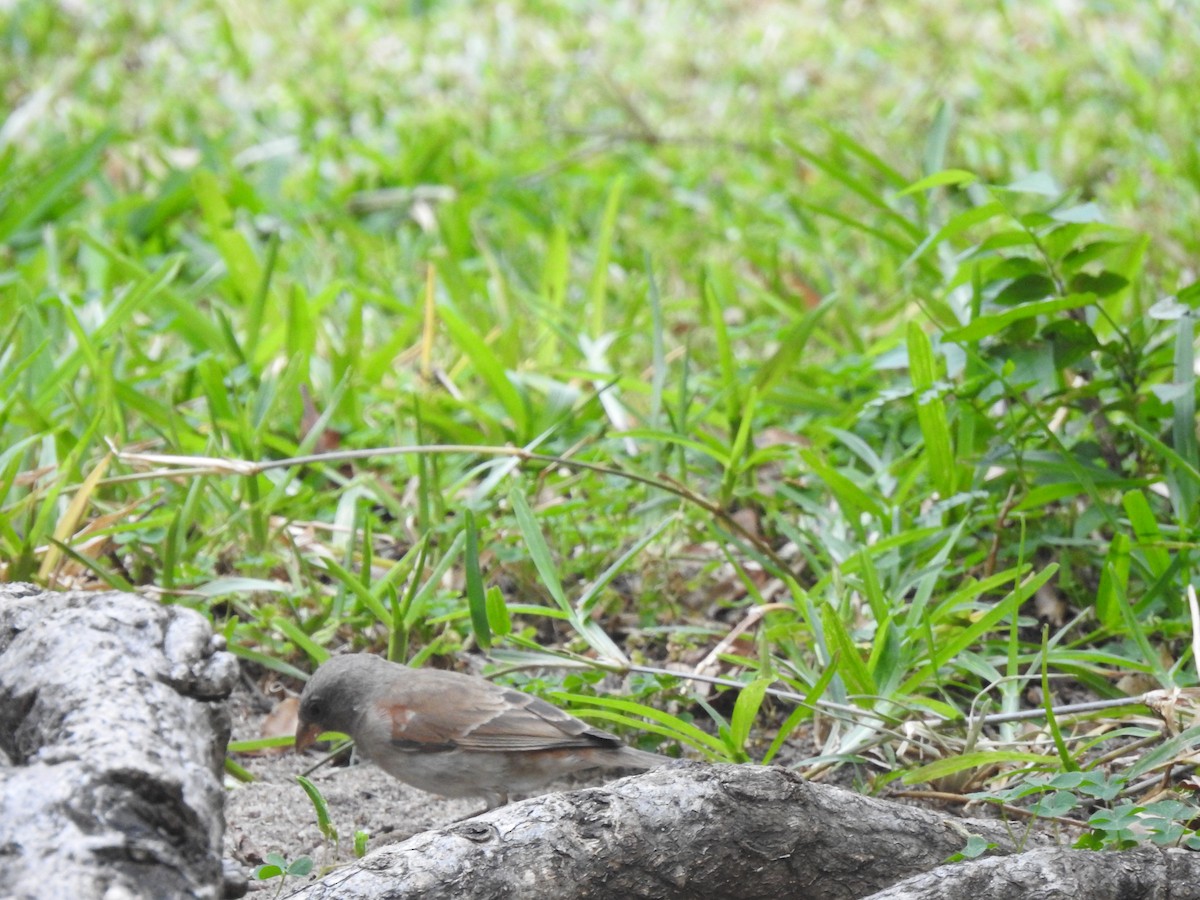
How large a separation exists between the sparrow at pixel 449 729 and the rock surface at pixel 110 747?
3.00ft

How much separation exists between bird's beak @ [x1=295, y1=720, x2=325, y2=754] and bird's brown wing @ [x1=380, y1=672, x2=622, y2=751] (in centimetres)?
18

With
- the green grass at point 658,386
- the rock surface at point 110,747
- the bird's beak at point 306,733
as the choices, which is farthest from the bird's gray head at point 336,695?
the rock surface at point 110,747

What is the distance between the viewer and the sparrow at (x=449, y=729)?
109 inches

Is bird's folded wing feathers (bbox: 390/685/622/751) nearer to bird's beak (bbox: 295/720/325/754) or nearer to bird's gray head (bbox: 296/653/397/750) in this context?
bird's gray head (bbox: 296/653/397/750)

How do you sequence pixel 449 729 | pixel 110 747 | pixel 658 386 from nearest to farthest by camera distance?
pixel 110 747, pixel 449 729, pixel 658 386

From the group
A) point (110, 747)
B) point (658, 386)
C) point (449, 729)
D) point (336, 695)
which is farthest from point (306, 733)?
point (658, 386)

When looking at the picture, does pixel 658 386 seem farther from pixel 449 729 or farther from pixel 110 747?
pixel 110 747

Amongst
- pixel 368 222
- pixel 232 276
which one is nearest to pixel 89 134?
pixel 368 222

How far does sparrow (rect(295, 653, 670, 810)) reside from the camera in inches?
109

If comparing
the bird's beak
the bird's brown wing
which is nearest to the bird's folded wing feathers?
the bird's brown wing

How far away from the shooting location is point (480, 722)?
283 cm

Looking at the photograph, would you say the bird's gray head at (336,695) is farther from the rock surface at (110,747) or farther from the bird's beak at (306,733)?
the rock surface at (110,747)

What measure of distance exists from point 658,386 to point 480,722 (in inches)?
53.4

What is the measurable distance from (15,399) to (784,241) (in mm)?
3249
